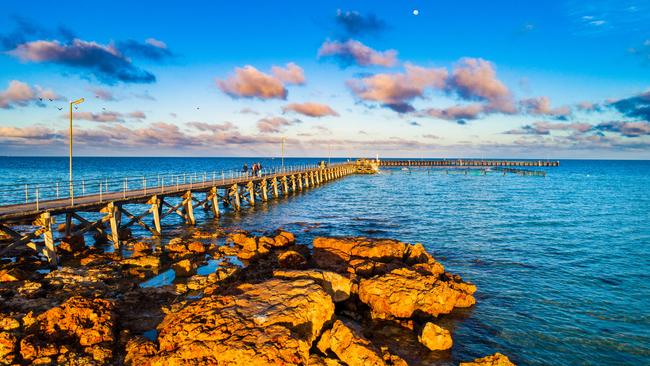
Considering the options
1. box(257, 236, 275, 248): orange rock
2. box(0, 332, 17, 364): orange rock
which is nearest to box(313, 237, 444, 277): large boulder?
box(257, 236, 275, 248): orange rock

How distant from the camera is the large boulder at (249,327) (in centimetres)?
705

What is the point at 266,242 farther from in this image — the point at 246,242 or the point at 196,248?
the point at 196,248

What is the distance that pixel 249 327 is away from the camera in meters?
7.62

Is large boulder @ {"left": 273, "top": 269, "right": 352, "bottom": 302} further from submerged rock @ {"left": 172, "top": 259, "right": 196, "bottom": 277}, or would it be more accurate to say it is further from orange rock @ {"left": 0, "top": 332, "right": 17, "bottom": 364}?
orange rock @ {"left": 0, "top": 332, "right": 17, "bottom": 364}

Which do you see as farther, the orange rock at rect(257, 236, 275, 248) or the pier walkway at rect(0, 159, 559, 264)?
the orange rock at rect(257, 236, 275, 248)

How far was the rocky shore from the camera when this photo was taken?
297 inches

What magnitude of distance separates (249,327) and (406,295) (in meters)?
5.44

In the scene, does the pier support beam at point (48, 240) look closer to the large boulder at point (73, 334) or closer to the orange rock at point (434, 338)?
the large boulder at point (73, 334)

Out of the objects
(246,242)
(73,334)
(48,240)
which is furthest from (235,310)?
(48,240)

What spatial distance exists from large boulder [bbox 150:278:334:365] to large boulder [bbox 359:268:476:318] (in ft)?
8.33

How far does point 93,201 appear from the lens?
20078 millimetres

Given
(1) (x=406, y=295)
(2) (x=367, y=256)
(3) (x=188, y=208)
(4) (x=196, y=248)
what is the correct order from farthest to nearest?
(3) (x=188, y=208), (4) (x=196, y=248), (2) (x=367, y=256), (1) (x=406, y=295)

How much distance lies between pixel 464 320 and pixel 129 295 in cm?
1039

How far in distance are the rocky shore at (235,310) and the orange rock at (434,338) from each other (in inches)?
1.0
